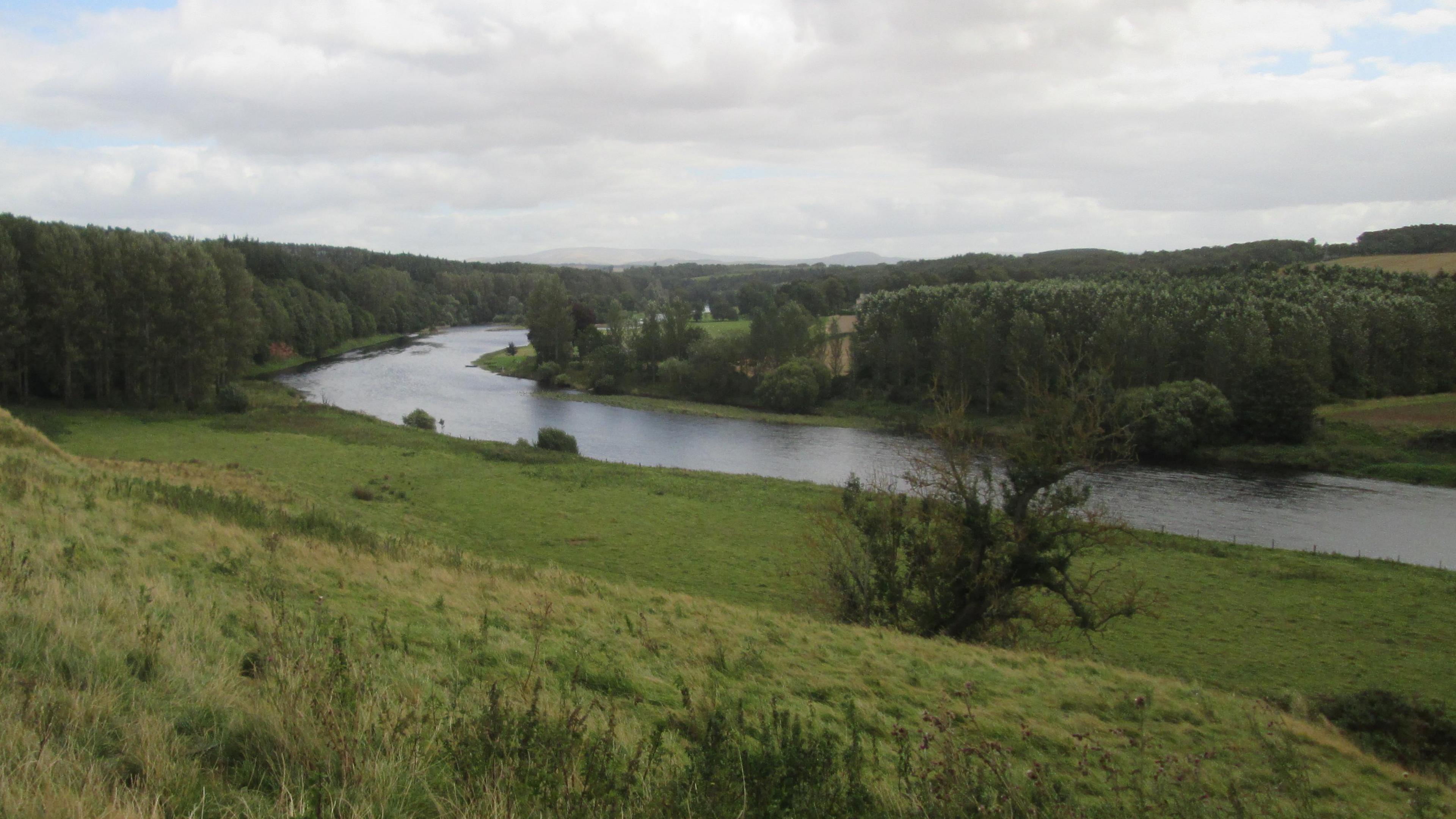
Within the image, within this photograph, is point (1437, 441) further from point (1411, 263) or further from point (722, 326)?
point (722, 326)

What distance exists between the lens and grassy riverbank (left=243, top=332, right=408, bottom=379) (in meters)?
74.8

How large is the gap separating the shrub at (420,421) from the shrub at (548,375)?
28420mm

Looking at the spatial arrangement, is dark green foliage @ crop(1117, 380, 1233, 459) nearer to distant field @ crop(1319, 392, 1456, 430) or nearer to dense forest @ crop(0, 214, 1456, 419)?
dense forest @ crop(0, 214, 1456, 419)

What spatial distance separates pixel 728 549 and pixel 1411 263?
8969 centimetres

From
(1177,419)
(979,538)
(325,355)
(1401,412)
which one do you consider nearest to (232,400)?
(325,355)

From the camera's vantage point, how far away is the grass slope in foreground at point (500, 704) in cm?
405

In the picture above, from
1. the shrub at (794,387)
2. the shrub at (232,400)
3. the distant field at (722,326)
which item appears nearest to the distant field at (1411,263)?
the shrub at (794,387)

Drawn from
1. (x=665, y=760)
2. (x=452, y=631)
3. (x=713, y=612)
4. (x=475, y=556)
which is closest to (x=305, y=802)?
(x=665, y=760)

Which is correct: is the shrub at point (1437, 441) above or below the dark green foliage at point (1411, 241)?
below

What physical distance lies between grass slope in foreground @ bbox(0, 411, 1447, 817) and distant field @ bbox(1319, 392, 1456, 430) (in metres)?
46.7

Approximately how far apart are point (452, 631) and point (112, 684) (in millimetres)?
4366

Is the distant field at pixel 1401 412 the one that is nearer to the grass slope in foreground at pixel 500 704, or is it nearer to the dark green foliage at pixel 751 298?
the grass slope in foreground at pixel 500 704

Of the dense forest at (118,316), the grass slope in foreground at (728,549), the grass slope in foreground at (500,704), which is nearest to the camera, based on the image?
the grass slope in foreground at (500,704)

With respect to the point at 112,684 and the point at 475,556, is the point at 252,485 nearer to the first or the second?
the point at 475,556
